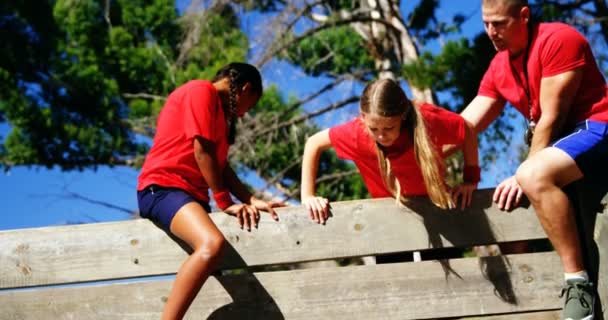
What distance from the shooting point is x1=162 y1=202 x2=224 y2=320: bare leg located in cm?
281

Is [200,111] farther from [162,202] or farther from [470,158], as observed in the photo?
[470,158]

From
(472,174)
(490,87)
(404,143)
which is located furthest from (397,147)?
(490,87)

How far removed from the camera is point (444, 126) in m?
3.15

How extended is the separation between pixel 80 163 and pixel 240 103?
9932 mm

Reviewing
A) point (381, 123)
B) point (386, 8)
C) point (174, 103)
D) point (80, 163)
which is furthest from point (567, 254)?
point (80, 163)

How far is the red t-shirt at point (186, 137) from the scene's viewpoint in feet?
10.2

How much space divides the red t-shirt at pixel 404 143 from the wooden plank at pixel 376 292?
401 millimetres

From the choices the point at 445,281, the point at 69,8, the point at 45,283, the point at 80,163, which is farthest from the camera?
the point at 69,8

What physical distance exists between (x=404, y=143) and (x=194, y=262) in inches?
41.1

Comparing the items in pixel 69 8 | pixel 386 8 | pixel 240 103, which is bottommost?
pixel 69 8

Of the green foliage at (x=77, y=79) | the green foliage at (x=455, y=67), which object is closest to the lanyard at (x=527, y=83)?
the green foliage at (x=455, y=67)

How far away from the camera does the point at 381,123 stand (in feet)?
9.72

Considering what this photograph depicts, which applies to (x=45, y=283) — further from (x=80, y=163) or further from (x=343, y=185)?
(x=80, y=163)

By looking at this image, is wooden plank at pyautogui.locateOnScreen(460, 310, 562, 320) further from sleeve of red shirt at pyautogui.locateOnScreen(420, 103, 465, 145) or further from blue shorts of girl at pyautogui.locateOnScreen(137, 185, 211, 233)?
blue shorts of girl at pyautogui.locateOnScreen(137, 185, 211, 233)
